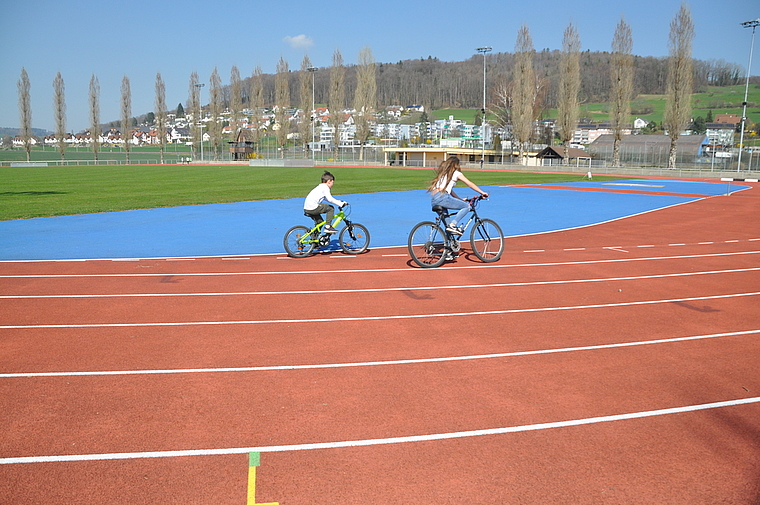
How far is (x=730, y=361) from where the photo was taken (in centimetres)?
568

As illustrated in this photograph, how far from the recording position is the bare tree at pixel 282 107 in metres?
87.8

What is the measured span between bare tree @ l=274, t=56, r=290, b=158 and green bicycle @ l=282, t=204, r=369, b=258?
7278cm

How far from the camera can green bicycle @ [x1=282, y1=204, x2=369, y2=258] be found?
11.1m

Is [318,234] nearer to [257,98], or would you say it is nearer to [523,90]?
[523,90]

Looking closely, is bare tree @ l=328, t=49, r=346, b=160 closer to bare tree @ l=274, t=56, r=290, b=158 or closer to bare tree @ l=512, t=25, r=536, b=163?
bare tree @ l=274, t=56, r=290, b=158

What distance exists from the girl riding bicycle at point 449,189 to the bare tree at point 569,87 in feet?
202

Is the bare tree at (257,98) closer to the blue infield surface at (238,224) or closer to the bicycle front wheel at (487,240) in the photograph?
the blue infield surface at (238,224)

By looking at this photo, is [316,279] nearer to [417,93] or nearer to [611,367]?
[611,367]

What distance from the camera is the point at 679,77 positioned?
2269 inches

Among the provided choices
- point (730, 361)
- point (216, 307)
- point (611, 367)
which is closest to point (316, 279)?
point (216, 307)

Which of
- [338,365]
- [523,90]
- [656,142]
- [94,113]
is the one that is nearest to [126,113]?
[94,113]

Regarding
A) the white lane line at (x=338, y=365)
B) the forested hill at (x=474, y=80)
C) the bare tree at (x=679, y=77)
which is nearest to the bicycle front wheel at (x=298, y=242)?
the white lane line at (x=338, y=365)

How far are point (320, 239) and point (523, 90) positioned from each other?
6772 cm

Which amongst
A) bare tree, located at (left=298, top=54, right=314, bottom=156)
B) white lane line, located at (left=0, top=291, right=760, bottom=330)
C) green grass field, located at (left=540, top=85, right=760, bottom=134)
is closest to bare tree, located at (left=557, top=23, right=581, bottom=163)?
bare tree, located at (left=298, top=54, right=314, bottom=156)
